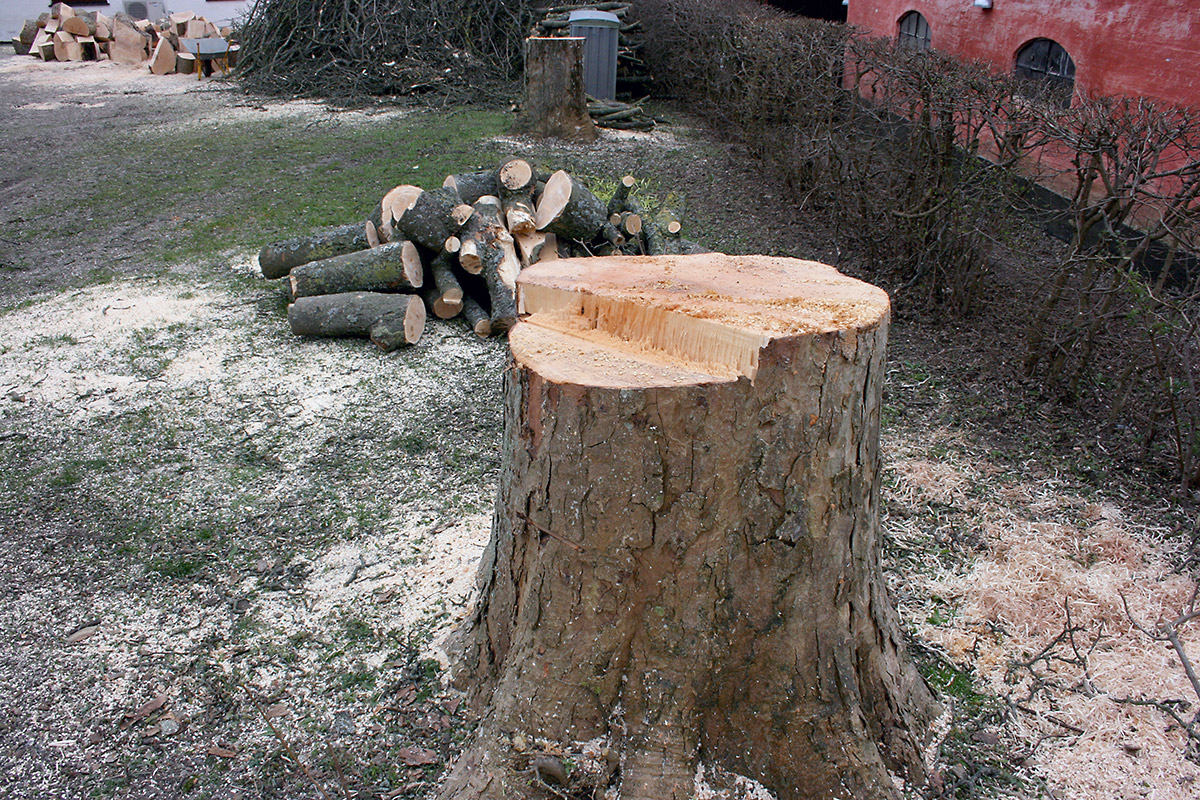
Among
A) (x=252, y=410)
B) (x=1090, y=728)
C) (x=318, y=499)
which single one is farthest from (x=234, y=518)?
(x=1090, y=728)

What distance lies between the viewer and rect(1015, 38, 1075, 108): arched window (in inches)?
255

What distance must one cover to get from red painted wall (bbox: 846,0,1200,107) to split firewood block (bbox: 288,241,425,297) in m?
4.02

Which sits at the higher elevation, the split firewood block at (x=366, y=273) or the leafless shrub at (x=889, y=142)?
the leafless shrub at (x=889, y=142)

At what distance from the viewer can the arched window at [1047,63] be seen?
6.46 metres

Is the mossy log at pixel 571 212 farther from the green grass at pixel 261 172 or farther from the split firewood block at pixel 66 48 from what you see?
the split firewood block at pixel 66 48

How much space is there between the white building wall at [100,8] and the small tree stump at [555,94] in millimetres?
11955

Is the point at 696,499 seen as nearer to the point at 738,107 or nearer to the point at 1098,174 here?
the point at 1098,174

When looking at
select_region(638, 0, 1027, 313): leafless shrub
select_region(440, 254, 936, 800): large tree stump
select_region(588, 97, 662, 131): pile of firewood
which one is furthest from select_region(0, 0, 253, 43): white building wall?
select_region(440, 254, 936, 800): large tree stump

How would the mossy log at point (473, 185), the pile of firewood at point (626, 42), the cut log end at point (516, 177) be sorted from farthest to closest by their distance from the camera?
the pile of firewood at point (626, 42) < the mossy log at point (473, 185) < the cut log end at point (516, 177)

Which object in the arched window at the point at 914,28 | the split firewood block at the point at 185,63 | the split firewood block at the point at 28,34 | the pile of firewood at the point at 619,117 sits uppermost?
the split firewood block at the point at 28,34

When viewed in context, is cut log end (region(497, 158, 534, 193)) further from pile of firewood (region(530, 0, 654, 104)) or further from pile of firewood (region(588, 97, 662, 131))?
pile of firewood (region(530, 0, 654, 104))

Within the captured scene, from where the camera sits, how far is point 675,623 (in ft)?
6.26

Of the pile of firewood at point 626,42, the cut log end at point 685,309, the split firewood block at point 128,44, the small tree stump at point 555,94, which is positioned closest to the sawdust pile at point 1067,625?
the cut log end at point 685,309

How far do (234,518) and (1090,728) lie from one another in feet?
10.3
